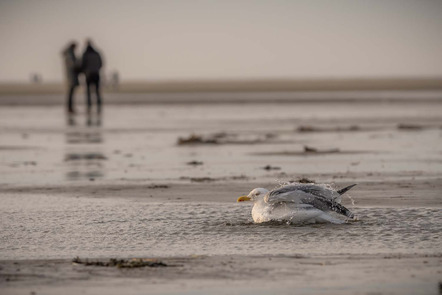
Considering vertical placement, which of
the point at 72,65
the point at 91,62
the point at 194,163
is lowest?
the point at 194,163

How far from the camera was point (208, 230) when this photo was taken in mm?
11227

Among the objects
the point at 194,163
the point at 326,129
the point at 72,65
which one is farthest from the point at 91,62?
the point at 194,163

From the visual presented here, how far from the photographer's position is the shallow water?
10.0m

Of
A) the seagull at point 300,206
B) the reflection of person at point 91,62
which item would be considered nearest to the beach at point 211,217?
the seagull at point 300,206

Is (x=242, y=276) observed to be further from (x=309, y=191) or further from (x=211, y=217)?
(x=211, y=217)

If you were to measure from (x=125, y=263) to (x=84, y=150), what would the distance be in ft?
43.6

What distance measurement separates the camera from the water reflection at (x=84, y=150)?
17688 millimetres

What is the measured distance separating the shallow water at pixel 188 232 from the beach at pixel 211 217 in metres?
0.02

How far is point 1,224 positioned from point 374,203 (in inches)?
174

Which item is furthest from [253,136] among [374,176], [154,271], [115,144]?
[154,271]

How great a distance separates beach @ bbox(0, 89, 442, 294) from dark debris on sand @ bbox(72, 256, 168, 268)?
0.07 m

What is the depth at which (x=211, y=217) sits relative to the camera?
39.7ft

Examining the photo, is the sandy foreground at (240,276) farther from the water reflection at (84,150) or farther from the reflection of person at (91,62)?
the reflection of person at (91,62)

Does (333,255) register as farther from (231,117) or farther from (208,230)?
(231,117)
